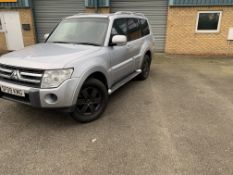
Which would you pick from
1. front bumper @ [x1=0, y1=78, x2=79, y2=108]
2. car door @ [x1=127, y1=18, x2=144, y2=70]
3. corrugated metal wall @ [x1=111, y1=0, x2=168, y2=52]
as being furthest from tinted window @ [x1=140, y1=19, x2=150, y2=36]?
corrugated metal wall @ [x1=111, y1=0, x2=168, y2=52]

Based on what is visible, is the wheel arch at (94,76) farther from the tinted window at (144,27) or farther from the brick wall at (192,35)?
the brick wall at (192,35)

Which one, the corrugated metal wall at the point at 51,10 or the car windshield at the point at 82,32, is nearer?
the car windshield at the point at 82,32

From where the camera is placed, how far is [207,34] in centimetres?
980

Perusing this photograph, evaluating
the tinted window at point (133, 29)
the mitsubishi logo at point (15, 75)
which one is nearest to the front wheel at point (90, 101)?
the mitsubishi logo at point (15, 75)

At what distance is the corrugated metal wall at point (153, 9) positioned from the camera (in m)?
10.0

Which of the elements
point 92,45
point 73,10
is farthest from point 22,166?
point 73,10

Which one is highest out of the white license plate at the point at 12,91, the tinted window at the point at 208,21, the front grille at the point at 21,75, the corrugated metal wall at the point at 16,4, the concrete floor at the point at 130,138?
the corrugated metal wall at the point at 16,4

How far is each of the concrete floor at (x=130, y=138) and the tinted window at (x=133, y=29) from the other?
1.40m

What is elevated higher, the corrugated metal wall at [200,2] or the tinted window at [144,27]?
the corrugated metal wall at [200,2]

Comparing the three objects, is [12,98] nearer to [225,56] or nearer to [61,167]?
[61,167]

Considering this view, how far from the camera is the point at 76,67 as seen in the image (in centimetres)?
307

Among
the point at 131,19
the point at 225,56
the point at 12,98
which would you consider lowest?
the point at 225,56

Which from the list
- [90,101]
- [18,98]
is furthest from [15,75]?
[90,101]

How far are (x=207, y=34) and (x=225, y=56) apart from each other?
4.67ft
